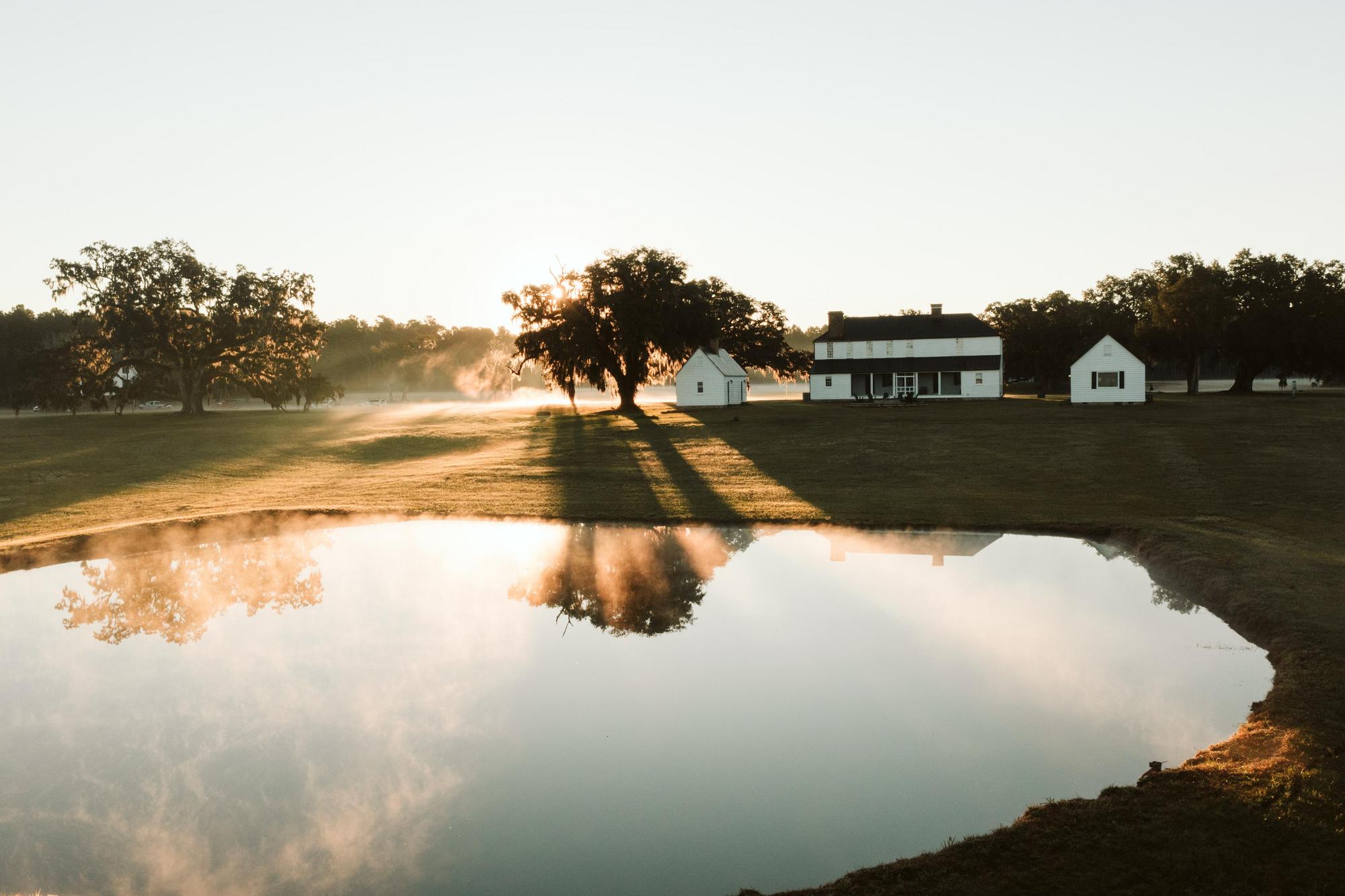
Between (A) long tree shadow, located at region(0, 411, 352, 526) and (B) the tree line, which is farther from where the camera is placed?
(B) the tree line

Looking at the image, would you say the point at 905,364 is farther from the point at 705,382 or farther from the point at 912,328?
the point at 705,382

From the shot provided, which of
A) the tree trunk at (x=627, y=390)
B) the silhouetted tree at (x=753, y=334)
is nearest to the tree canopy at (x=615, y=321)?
the tree trunk at (x=627, y=390)

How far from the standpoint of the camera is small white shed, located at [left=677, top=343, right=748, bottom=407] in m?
72.7

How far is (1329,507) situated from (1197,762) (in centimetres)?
1821

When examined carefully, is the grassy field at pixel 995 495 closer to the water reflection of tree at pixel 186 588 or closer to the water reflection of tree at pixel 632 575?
the water reflection of tree at pixel 632 575

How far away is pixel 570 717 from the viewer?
404 inches

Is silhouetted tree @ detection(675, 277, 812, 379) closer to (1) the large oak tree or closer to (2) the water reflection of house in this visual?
(1) the large oak tree

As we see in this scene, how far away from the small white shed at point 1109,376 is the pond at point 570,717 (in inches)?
1801

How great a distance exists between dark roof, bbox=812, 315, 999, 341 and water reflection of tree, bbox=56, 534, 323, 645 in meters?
59.7

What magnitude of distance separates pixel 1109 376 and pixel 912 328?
1932cm

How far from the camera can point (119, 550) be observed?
20.5 metres

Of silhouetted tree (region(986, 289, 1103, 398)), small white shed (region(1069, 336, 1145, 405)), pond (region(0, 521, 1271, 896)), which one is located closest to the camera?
pond (region(0, 521, 1271, 896))

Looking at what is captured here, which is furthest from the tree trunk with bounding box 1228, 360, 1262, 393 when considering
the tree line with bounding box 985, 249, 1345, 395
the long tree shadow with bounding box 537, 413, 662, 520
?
the long tree shadow with bounding box 537, 413, 662, 520

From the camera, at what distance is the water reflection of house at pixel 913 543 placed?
1925cm
